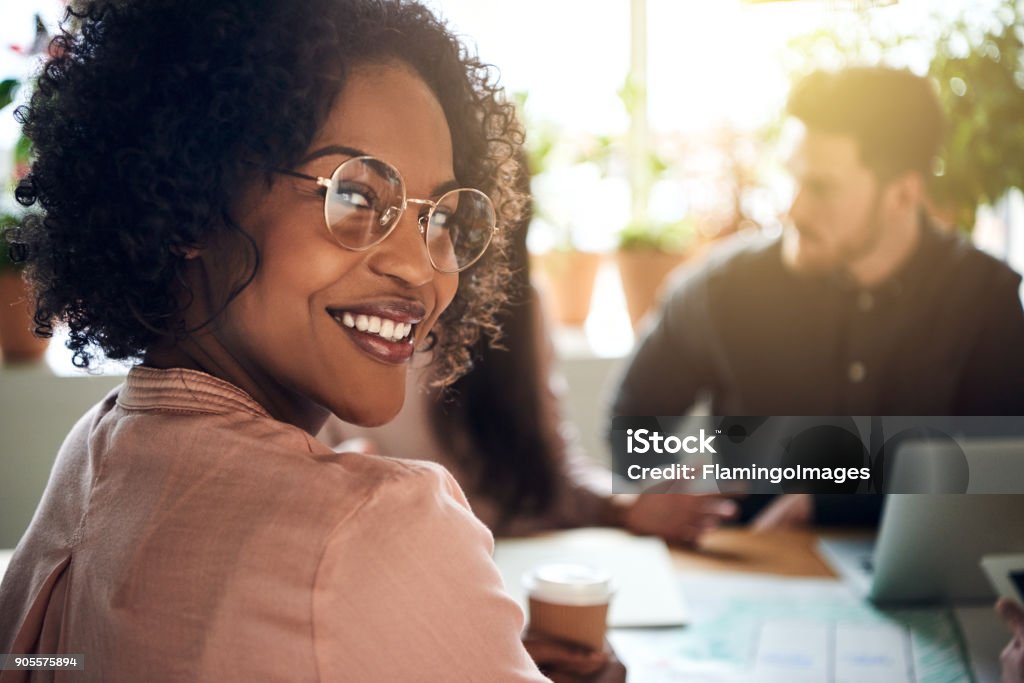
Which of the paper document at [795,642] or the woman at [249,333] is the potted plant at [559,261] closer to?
the paper document at [795,642]

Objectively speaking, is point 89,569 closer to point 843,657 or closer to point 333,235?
point 333,235

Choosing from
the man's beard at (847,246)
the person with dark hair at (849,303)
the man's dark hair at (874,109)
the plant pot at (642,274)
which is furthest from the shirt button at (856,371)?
the plant pot at (642,274)

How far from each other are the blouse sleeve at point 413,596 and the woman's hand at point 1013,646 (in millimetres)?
610

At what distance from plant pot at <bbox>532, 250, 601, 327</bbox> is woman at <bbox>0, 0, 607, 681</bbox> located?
199 centimetres

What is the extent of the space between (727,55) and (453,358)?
2.03m

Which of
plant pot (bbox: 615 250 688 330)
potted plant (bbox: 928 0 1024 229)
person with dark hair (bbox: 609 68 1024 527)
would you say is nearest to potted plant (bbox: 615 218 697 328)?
plant pot (bbox: 615 250 688 330)

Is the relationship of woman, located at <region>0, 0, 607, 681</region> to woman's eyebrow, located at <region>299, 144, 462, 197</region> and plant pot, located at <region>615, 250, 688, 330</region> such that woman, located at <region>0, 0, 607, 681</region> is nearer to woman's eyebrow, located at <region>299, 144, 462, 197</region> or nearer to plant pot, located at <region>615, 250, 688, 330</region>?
woman's eyebrow, located at <region>299, 144, 462, 197</region>

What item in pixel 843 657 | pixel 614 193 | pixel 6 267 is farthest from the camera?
pixel 614 193

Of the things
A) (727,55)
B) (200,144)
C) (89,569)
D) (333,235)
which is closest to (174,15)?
(200,144)

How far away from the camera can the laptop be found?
1.22m

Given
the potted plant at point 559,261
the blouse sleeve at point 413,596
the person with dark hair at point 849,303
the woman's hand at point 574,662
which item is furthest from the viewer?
the potted plant at point 559,261

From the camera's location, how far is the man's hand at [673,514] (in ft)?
5.26

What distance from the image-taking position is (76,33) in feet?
2.84

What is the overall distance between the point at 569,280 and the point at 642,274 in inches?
9.4
